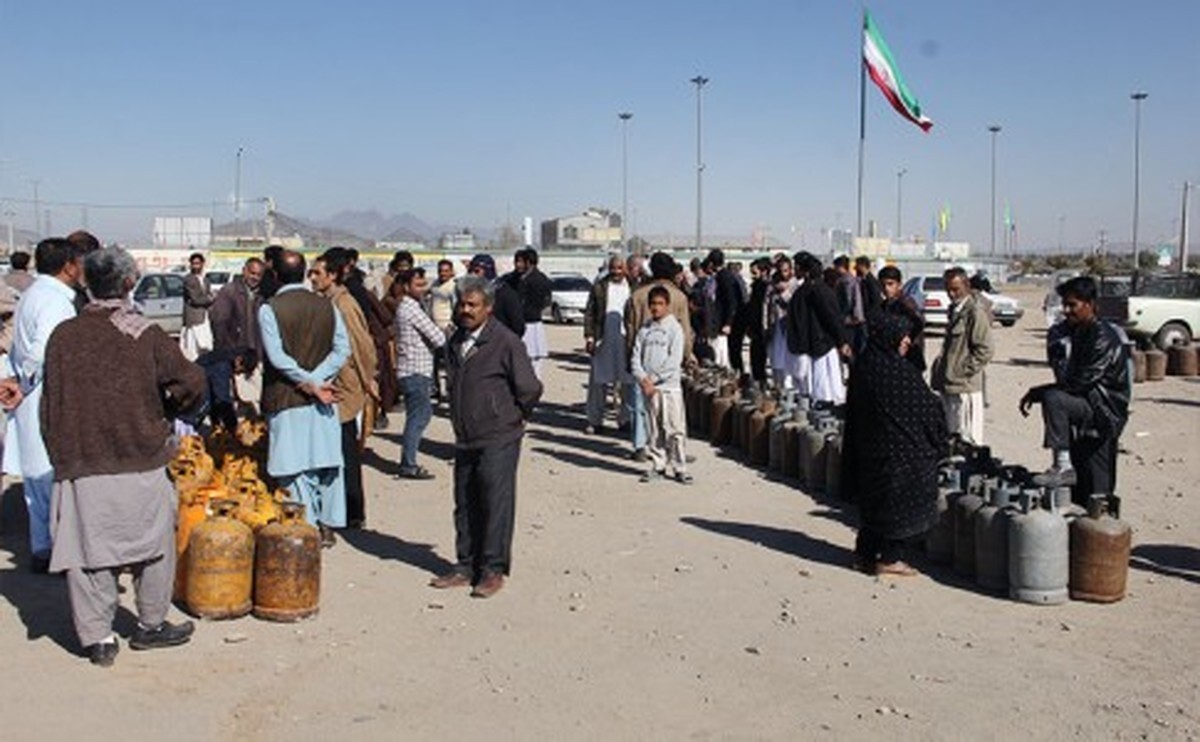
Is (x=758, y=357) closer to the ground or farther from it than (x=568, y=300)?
closer to the ground

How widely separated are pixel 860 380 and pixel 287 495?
3.65 m

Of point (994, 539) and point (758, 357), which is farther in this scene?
point (758, 357)

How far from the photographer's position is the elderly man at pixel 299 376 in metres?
7.21

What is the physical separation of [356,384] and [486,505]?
1760mm

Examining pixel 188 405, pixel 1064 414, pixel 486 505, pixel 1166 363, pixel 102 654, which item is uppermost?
pixel 188 405

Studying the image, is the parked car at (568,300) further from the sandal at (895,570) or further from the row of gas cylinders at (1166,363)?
the sandal at (895,570)

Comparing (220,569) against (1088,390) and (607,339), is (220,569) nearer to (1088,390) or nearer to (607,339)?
(1088,390)

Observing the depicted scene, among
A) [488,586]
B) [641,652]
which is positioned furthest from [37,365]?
[641,652]

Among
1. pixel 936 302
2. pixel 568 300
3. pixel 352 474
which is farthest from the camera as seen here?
pixel 568 300

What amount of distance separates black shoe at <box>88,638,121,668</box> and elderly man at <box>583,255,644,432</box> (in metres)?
6.79

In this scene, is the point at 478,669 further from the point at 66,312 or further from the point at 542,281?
the point at 542,281

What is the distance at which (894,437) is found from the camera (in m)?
7.16

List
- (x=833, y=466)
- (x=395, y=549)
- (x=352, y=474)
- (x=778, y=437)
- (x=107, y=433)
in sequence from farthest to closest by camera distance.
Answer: (x=778, y=437) → (x=833, y=466) → (x=352, y=474) → (x=395, y=549) → (x=107, y=433)

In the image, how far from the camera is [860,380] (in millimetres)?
7320
